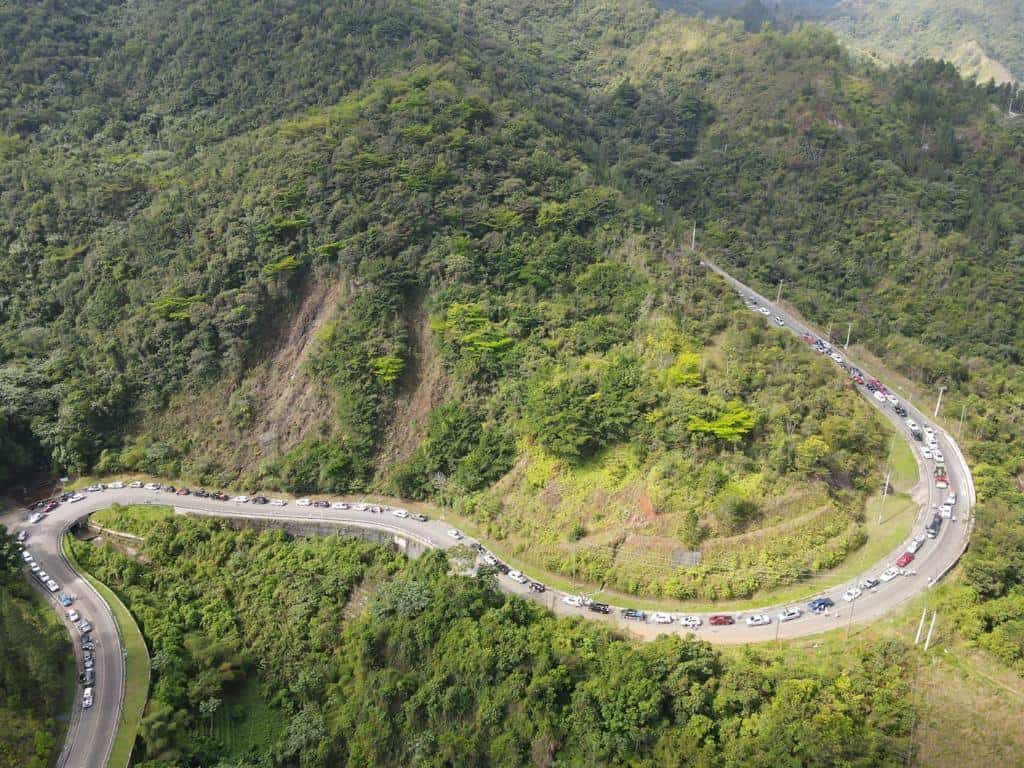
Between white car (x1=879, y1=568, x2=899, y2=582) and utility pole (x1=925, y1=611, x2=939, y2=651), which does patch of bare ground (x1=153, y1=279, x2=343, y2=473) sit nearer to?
white car (x1=879, y1=568, x2=899, y2=582)

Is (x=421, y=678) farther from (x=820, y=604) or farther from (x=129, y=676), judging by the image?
(x=820, y=604)

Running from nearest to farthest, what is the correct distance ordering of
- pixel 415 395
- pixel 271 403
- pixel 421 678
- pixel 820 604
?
pixel 820 604 < pixel 421 678 < pixel 415 395 < pixel 271 403

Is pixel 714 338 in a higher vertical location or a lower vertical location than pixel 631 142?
lower

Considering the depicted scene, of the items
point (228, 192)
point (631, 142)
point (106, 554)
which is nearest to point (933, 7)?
point (631, 142)

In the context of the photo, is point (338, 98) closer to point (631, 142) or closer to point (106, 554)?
point (631, 142)

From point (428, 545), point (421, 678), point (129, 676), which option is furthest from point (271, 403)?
point (421, 678)

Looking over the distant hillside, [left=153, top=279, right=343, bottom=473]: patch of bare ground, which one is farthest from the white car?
the distant hillside

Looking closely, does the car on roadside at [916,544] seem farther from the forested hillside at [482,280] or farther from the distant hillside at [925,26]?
the distant hillside at [925,26]
